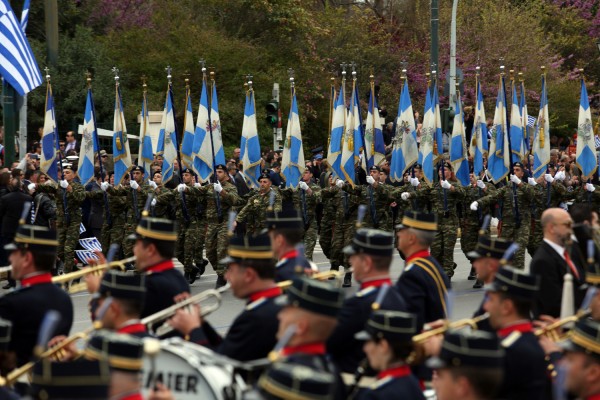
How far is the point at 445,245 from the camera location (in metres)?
19.1

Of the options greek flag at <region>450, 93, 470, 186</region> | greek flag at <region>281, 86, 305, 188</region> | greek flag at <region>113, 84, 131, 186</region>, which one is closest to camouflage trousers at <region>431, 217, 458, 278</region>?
greek flag at <region>450, 93, 470, 186</region>

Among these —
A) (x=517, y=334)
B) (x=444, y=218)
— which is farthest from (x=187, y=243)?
(x=517, y=334)

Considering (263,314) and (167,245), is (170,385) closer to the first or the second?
(263,314)

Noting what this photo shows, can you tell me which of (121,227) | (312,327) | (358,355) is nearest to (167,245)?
(358,355)

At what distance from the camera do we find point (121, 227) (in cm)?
2036

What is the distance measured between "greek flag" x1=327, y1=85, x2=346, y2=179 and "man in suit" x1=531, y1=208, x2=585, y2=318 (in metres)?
11.0

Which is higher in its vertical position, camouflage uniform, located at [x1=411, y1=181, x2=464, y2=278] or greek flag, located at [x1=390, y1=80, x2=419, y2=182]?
greek flag, located at [x1=390, y1=80, x2=419, y2=182]

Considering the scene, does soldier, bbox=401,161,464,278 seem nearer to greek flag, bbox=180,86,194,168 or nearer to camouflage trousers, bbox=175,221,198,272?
camouflage trousers, bbox=175,221,198,272

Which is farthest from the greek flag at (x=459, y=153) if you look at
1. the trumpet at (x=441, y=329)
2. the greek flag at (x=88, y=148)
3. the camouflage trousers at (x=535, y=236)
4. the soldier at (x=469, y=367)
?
the soldier at (x=469, y=367)

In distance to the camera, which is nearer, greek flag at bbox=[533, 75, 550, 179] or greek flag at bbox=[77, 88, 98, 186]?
greek flag at bbox=[77, 88, 98, 186]

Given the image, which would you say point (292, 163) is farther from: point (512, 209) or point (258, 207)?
point (512, 209)

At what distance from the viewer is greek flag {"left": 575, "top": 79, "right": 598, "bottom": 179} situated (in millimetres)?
20953

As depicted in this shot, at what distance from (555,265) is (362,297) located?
286cm

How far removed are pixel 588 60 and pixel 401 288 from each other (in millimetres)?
40999
